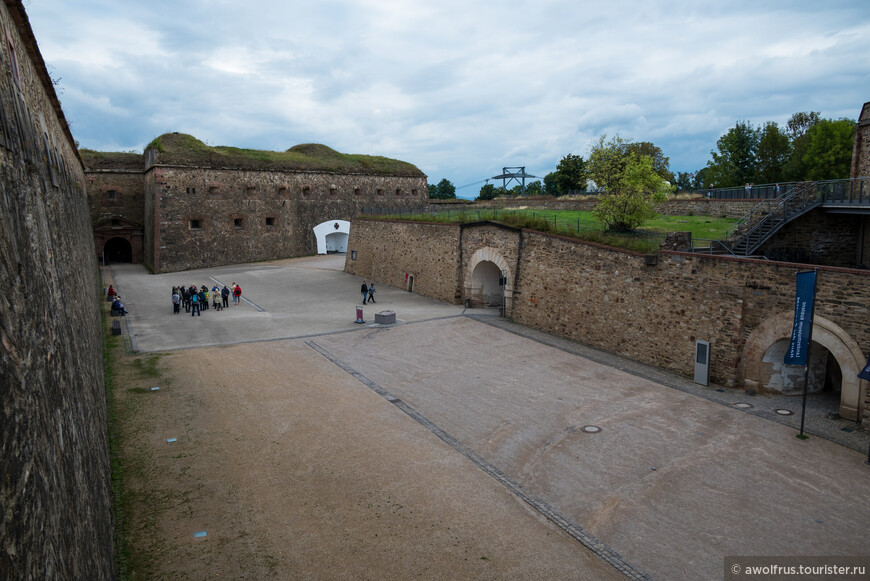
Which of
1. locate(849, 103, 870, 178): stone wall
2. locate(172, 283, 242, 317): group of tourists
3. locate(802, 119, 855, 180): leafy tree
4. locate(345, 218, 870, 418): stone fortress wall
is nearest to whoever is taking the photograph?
locate(345, 218, 870, 418): stone fortress wall

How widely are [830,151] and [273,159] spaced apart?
36.0m

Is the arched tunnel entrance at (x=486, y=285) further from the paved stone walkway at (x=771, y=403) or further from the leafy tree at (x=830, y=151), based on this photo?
the leafy tree at (x=830, y=151)

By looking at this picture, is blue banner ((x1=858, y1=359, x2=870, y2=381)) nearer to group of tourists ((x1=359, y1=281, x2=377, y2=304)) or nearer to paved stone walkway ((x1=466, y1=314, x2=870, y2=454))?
paved stone walkway ((x1=466, y1=314, x2=870, y2=454))

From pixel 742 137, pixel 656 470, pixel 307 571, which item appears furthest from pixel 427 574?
pixel 742 137

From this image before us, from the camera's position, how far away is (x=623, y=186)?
23.0 meters

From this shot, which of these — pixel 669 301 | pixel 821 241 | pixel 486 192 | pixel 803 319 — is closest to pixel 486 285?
pixel 669 301

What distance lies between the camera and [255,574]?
21.0 ft

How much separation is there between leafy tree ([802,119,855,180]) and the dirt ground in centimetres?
3456

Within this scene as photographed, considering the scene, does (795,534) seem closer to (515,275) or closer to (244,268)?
(515,275)

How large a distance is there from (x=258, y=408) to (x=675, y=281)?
10715mm

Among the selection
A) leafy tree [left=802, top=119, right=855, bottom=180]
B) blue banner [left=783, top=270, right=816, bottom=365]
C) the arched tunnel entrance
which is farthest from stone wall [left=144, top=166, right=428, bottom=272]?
blue banner [left=783, top=270, right=816, bottom=365]

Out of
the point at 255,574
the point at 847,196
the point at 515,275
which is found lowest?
the point at 255,574

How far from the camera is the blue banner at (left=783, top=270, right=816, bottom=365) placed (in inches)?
418

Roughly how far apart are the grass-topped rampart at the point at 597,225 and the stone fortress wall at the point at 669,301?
44 cm
